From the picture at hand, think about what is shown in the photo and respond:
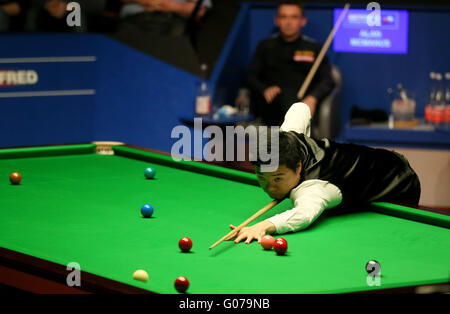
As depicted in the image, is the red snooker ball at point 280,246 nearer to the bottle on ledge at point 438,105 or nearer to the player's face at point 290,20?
the bottle on ledge at point 438,105

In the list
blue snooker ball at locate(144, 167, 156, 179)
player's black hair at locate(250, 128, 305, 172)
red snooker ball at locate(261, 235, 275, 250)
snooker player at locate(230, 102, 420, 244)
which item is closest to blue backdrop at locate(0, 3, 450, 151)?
blue snooker ball at locate(144, 167, 156, 179)

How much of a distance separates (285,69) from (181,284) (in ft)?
15.4

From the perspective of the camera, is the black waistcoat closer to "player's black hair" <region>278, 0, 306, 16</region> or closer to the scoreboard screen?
"player's black hair" <region>278, 0, 306, 16</region>

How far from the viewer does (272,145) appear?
3312mm

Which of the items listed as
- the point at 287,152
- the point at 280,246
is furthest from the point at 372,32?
the point at 280,246

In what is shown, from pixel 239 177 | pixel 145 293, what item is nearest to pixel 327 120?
pixel 239 177

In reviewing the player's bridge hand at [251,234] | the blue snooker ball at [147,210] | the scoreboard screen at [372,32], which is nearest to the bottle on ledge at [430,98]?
the scoreboard screen at [372,32]

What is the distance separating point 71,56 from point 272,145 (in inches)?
166

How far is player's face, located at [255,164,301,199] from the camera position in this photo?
3.33 m

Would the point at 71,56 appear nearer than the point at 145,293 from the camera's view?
No

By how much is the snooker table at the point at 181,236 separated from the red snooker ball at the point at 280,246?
2 centimetres

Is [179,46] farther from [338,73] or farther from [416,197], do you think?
[416,197]

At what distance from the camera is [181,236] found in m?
3.14

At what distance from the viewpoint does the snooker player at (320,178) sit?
10.5ft
